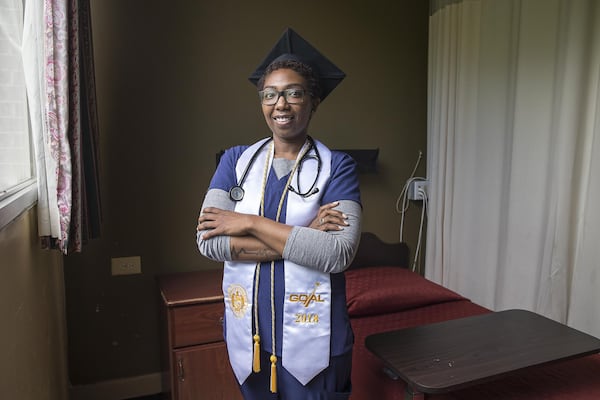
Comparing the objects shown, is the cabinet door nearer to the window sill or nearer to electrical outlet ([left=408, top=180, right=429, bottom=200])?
the window sill

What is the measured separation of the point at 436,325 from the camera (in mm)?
1664

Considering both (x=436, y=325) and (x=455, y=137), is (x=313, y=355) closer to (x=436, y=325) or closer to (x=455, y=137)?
(x=436, y=325)

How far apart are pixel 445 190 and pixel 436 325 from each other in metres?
1.25

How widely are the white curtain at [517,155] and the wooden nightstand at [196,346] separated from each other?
144 centimetres

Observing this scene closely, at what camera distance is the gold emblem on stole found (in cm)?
128

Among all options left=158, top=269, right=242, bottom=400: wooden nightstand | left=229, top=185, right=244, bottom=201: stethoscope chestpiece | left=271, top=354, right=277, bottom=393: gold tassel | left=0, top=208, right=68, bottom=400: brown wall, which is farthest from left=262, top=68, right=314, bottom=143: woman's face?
left=158, top=269, right=242, bottom=400: wooden nightstand

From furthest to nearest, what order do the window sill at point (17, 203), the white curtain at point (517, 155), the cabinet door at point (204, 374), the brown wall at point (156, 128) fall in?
the brown wall at point (156, 128) < the cabinet door at point (204, 374) < the white curtain at point (517, 155) < the window sill at point (17, 203)

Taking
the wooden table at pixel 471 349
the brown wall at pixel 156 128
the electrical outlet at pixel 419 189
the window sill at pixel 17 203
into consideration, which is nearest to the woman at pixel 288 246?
the wooden table at pixel 471 349

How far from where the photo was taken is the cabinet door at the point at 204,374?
2.08 metres

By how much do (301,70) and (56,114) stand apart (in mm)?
773

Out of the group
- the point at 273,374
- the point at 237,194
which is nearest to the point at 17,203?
the point at 237,194

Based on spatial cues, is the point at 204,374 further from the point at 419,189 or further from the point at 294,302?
the point at 419,189

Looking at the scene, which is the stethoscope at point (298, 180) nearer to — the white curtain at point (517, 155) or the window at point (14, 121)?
the window at point (14, 121)

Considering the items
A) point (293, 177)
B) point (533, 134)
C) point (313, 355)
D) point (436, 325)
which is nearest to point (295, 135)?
point (293, 177)
